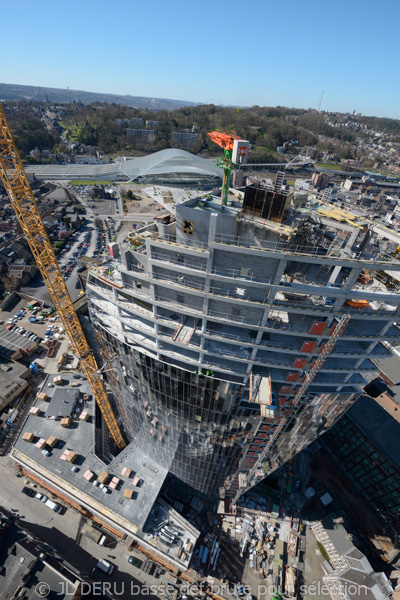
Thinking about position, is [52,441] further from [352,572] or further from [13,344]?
[352,572]

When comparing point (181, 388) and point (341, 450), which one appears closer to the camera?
point (181, 388)

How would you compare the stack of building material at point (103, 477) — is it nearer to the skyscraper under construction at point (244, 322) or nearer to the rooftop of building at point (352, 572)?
the skyscraper under construction at point (244, 322)

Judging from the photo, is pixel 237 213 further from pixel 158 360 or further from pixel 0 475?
pixel 0 475

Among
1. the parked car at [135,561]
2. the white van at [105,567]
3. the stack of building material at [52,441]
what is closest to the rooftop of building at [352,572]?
the parked car at [135,561]

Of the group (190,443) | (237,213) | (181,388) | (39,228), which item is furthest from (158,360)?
(39,228)

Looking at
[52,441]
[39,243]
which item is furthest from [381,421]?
[39,243]

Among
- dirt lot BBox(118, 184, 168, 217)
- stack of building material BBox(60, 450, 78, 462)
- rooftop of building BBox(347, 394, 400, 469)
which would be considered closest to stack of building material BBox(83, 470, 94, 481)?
stack of building material BBox(60, 450, 78, 462)
